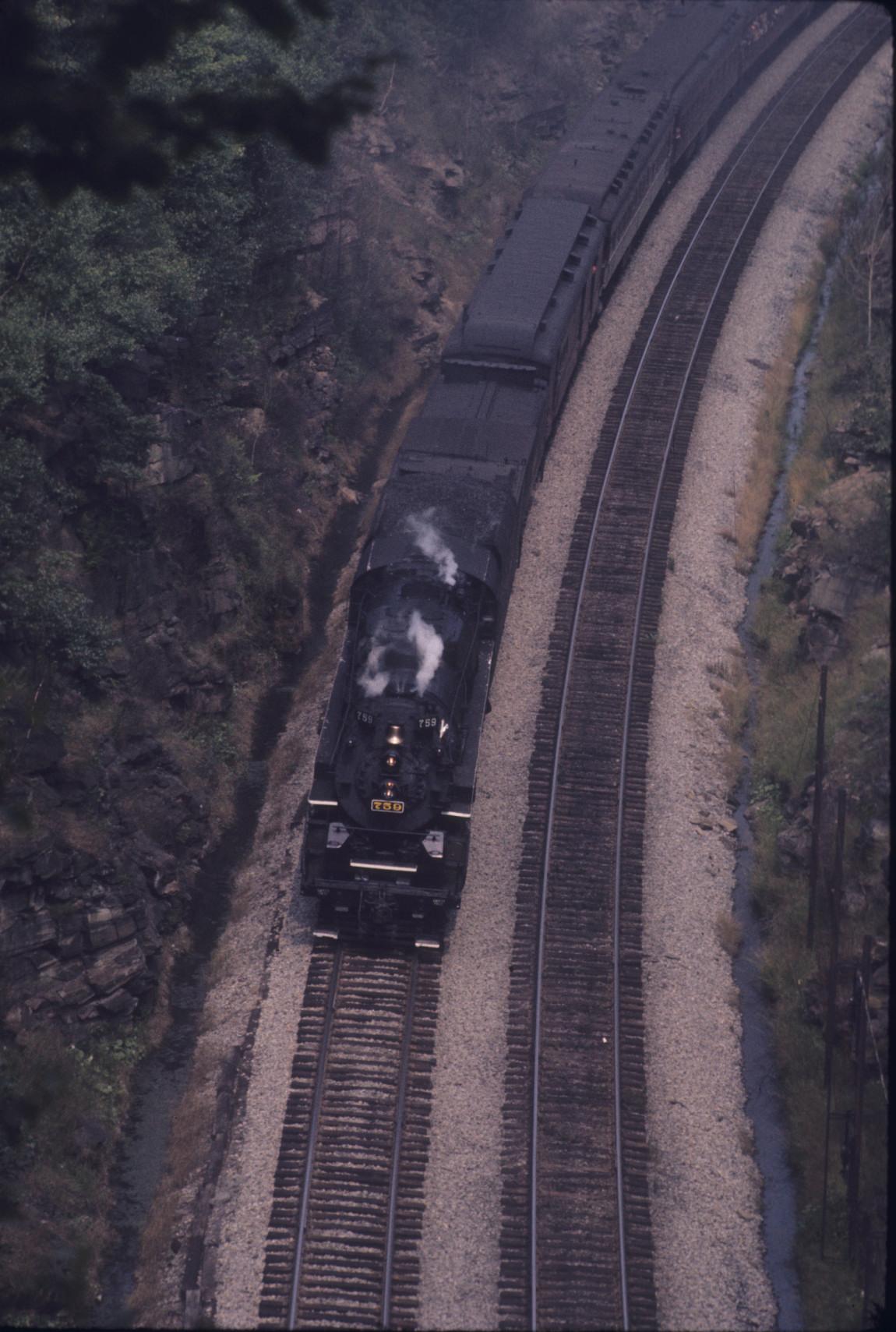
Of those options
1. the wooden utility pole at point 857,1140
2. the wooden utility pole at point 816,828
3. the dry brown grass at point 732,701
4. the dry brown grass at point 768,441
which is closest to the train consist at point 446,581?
the dry brown grass at point 732,701

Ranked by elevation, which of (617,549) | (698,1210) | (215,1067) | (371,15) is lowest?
(698,1210)

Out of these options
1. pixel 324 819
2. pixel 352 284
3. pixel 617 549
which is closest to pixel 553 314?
pixel 617 549

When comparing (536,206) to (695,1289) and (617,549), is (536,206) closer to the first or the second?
(617,549)

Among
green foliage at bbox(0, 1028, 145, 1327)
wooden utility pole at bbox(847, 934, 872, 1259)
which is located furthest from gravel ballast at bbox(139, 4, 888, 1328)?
wooden utility pole at bbox(847, 934, 872, 1259)

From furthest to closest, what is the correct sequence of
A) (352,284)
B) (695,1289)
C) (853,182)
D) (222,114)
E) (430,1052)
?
(853,182) < (352,284) < (430,1052) < (695,1289) < (222,114)

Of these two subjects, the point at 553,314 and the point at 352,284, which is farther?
the point at 352,284

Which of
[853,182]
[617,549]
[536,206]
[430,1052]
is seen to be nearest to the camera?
[430,1052]

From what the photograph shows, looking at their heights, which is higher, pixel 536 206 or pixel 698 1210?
pixel 536 206

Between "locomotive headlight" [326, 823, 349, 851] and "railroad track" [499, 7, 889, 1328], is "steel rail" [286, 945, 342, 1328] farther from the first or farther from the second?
"railroad track" [499, 7, 889, 1328]
